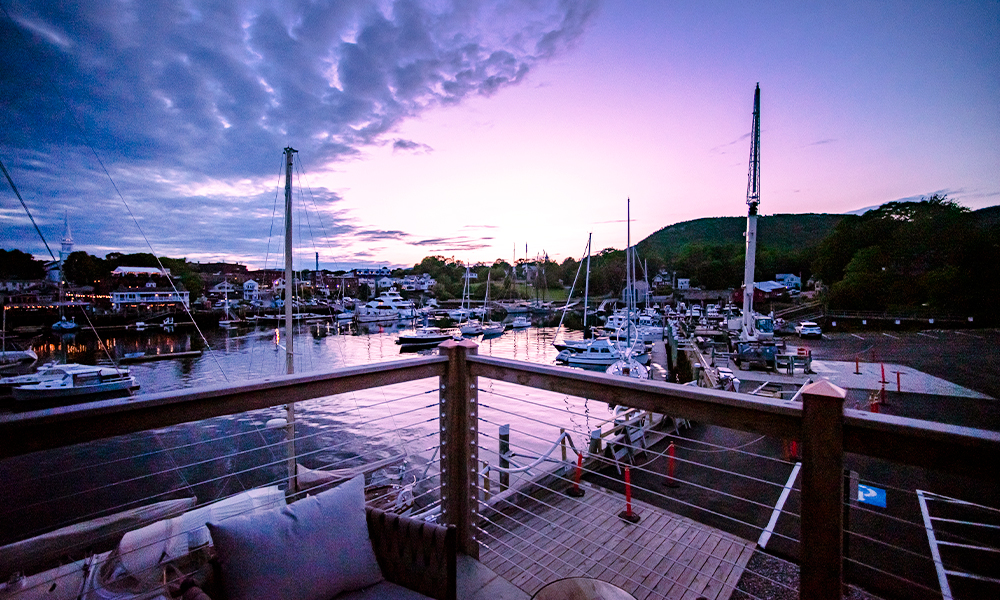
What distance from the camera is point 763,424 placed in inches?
43.8

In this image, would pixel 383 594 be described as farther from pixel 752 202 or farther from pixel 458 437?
pixel 752 202

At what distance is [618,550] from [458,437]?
201 cm

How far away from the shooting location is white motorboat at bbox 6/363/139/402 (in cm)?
1377

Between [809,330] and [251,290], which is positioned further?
[251,290]

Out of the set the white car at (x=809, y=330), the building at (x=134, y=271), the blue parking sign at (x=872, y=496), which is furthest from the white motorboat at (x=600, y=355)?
the building at (x=134, y=271)

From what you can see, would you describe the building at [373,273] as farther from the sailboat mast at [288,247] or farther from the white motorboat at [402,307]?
the sailboat mast at [288,247]

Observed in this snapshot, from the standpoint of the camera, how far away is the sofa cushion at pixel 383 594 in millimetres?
1357

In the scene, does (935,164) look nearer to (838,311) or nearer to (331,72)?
(331,72)

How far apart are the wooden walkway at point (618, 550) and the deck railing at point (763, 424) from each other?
4.33 feet

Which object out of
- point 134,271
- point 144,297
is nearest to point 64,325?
point 134,271

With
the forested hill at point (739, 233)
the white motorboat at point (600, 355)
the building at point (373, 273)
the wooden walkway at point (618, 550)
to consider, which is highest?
the forested hill at point (739, 233)

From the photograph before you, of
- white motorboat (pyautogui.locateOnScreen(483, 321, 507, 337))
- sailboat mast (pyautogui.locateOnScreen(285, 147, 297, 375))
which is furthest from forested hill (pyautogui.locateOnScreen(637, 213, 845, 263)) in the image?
sailboat mast (pyautogui.locateOnScreen(285, 147, 297, 375))

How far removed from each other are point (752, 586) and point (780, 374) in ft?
42.1

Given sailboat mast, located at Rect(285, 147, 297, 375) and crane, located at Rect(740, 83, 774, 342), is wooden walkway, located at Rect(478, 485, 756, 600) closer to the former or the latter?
sailboat mast, located at Rect(285, 147, 297, 375)
